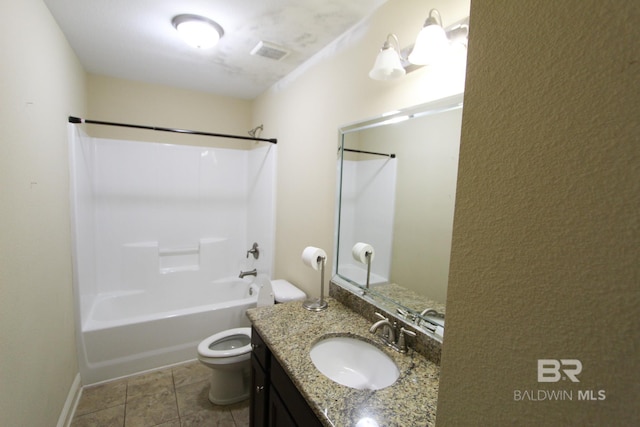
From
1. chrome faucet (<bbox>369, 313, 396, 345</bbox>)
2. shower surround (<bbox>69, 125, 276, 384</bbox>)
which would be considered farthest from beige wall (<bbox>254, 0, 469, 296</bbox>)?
chrome faucet (<bbox>369, 313, 396, 345</bbox>)

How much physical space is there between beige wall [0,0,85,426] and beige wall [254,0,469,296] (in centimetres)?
149

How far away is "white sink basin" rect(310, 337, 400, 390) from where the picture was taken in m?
1.22

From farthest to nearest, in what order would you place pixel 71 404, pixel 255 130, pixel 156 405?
pixel 255 130 < pixel 156 405 < pixel 71 404

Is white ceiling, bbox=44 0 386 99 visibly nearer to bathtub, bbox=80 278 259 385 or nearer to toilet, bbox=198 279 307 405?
toilet, bbox=198 279 307 405

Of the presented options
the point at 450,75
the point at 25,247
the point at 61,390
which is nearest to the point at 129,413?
the point at 61,390

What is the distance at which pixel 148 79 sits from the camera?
2721 mm

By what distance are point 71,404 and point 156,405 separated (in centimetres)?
51

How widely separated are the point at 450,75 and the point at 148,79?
2758 millimetres

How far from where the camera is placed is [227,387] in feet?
6.67

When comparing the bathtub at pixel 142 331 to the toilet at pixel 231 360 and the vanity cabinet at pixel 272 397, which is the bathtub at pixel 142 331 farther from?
the vanity cabinet at pixel 272 397

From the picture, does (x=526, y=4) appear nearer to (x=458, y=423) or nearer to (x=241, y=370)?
(x=458, y=423)

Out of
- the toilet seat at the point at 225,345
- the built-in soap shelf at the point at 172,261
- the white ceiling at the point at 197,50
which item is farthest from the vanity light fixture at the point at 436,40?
the built-in soap shelf at the point at 172,261

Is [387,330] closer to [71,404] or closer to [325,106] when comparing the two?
[325,106]

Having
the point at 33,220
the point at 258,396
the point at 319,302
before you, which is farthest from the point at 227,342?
the point at 33,220
